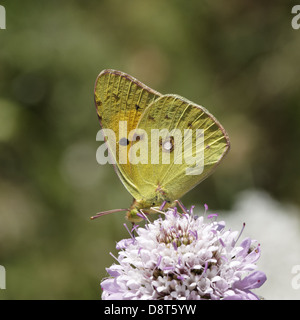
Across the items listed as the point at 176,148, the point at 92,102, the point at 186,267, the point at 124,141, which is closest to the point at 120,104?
the point at 124,141

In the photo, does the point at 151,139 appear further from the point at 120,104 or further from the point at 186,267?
the point at 186,267

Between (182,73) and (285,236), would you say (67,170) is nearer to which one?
(182,73)

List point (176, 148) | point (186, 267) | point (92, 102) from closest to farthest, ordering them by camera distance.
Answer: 1. point (186, 267)
2. point (176, 148)
3. point (92, 102)

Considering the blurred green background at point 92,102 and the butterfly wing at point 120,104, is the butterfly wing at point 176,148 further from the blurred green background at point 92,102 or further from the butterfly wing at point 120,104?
the blurred green background at point 92,102

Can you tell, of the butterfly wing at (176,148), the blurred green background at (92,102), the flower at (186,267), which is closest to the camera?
the flower at (186,267)

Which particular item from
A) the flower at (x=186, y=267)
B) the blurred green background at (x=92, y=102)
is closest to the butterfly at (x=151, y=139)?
the flower at (x=186, y=267)
